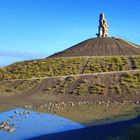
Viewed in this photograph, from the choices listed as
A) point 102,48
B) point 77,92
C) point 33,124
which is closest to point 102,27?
point 102,48

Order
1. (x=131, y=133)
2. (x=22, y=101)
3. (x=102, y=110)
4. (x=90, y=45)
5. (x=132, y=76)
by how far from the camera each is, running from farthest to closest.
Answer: (x=90, y=45)
(x=132, y=76)
(x=22, y=101)
(x=102, y=110)
(x=131, y=133)

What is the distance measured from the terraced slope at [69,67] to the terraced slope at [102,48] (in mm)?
14550

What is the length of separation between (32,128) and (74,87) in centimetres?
3238

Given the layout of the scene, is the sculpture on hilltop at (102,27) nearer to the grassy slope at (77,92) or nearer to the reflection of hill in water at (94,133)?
the grassy slope at (77,92)

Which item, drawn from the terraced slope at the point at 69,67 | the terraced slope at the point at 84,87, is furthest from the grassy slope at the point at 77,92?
the terraced slope at the point at 69,67

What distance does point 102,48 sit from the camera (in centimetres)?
12388

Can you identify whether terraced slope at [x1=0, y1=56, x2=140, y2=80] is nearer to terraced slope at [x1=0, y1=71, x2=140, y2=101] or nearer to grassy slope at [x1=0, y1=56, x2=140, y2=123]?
grassy slope at [x1=0, y1=56, x2=140, y2=123]

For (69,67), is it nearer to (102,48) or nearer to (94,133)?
(102,48)

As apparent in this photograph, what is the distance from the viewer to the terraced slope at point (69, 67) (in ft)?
307

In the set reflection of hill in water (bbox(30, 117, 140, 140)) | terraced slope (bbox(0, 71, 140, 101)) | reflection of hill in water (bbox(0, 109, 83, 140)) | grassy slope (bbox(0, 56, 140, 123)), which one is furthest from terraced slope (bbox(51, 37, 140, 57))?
reflection of hill in water (bbox(30, 117, 140, 140))

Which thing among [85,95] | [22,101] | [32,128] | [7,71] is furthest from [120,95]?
[7,71]

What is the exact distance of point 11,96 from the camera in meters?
71.6

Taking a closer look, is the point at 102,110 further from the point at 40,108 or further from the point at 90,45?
the point at 90,45

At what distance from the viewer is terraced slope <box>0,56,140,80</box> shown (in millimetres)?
93438
